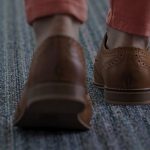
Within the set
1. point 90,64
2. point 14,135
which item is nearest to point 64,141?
point 14,135

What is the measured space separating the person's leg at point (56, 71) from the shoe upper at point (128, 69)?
160 millimetres

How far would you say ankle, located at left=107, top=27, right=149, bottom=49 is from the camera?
82cm

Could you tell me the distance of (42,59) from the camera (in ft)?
2.14

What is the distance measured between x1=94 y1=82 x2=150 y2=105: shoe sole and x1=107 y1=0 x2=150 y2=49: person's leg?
3.7 inches

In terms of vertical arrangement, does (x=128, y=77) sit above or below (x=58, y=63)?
below

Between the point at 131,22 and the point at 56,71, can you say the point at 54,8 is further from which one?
the point at 131,22

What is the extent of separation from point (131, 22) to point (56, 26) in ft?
0.68

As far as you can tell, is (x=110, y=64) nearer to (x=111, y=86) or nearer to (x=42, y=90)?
(x=111, y=86)

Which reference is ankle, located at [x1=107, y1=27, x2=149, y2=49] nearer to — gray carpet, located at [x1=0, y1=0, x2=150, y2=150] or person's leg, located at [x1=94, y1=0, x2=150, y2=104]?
person's leg, located at [x1=94, y1=0, x2=150, y2=104]

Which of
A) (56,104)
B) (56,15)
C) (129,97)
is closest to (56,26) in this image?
(56,15)

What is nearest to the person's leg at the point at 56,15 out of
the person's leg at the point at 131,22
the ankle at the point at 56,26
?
the ankle at the point at 56,26

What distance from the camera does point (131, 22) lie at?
0.81 metres

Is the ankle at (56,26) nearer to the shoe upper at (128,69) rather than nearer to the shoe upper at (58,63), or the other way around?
the shoe upper at (58,63)

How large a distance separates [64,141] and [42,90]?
98 millimetres
